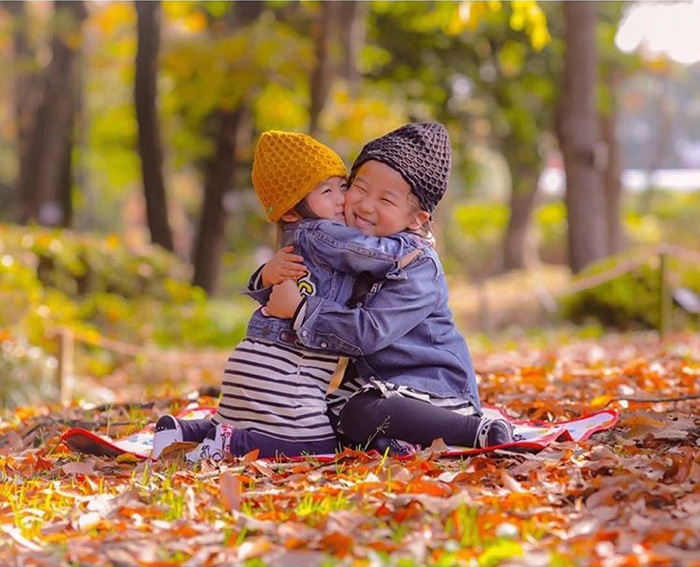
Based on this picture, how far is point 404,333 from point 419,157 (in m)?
0.68

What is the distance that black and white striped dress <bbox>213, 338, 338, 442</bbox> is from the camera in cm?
436

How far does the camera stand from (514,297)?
17625mm

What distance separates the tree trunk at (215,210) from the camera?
59.4 feet

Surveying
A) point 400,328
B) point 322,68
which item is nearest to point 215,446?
point 400,328

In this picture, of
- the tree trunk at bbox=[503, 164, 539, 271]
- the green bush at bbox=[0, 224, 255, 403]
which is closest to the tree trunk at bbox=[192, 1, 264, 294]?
the green bush at bbox=[0, 224, 255, 403]

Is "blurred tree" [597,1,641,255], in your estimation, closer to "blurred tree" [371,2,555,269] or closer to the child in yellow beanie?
"blurred tree" [371,2,555,269]

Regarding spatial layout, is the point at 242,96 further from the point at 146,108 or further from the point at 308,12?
the point at 308,12

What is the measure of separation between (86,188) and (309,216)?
70.3 feet

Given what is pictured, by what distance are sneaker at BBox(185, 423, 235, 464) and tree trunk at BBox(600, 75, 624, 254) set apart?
2029 cm

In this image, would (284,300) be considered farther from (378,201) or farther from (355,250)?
(378,201)

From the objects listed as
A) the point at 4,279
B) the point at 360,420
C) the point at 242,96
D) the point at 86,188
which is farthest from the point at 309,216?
the point at 86,188

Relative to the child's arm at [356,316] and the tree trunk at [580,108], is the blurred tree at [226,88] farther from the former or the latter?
the child's arm at [356,316]

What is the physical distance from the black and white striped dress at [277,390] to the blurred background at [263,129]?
4.36 meters

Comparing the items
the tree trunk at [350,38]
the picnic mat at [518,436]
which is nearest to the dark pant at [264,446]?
the picnic mat at [518,436]
